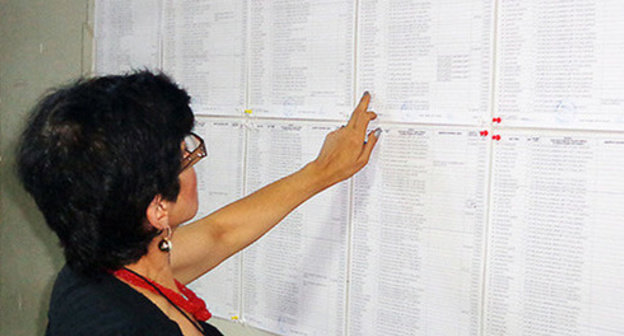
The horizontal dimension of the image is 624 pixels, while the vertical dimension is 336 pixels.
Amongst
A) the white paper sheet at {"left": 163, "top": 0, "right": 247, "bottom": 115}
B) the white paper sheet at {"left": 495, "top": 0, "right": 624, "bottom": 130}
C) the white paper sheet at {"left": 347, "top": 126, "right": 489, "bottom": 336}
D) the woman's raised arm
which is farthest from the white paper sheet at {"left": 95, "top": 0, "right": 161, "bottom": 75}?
the white paper sheet at {"left": 495, "top": 0, "right": 624, "bottom": 130}

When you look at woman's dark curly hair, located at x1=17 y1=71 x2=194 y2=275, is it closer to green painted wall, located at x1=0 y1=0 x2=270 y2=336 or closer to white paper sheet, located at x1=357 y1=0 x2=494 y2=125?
white paper sheet, located at x1=357 y1=0 x2=494 y2=125

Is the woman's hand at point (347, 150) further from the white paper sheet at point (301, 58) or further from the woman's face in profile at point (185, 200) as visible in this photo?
the woman's face in profile at point (185, 200)

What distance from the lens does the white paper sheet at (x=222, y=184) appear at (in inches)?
69.6

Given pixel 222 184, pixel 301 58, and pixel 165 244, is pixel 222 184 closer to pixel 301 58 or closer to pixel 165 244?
pixel 301 58

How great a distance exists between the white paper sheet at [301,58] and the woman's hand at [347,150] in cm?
9

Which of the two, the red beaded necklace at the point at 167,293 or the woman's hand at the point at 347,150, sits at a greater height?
the woman's hand at the point at 347,150

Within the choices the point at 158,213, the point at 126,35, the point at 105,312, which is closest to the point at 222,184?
the point at 126,35

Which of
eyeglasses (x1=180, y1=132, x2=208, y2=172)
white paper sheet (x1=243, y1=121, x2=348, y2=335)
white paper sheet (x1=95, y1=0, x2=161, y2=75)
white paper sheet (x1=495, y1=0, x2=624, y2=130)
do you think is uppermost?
white paper sheet (x1=95, y1=0, x2=161, y2=75)

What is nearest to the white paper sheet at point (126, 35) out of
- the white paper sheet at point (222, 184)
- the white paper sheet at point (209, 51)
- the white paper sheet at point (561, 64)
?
the white paper sheet at point (209, 51)

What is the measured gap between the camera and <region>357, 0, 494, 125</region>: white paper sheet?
4.35 feet

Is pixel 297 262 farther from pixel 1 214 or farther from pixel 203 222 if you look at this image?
pixel 1 214

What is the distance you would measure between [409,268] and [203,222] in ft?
1.68

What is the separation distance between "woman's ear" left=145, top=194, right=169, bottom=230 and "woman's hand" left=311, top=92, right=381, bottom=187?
0.46 m

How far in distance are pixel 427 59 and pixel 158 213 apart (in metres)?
Result: 0.72
